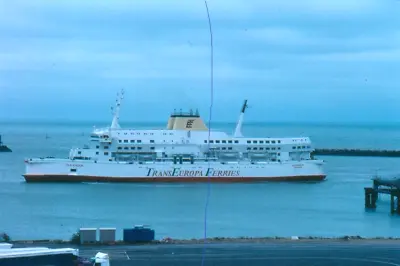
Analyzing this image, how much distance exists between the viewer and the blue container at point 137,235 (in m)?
14.4

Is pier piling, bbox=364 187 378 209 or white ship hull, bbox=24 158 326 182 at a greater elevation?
white ship hull, bbox=24 158 326 182

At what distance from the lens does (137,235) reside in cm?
1444

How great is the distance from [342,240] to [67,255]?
8.25 metres

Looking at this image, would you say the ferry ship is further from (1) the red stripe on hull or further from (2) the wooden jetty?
(2) the wooden jetty

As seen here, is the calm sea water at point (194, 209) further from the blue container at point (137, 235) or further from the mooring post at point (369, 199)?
the blue container at point (137, 235)

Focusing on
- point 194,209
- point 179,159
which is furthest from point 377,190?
point 179,159

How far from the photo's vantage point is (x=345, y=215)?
2797 cm

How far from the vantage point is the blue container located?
14375mm

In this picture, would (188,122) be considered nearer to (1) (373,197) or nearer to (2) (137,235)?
(1) (373,197)

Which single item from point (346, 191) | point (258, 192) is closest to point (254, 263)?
point (258, 192)

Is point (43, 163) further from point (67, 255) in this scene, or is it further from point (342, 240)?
point (67, 255)

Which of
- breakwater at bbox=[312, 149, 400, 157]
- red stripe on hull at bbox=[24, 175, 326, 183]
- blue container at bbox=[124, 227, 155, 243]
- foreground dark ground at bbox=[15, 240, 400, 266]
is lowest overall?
foreground dark ground at bbox=[15, 240, 400, 266]

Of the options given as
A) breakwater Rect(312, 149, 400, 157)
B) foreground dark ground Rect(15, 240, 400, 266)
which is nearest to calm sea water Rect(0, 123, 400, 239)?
foreground dark ground Rect(15, 240, 400, 266)

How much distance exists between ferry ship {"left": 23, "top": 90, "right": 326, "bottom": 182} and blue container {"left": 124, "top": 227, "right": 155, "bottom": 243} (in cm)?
2297
